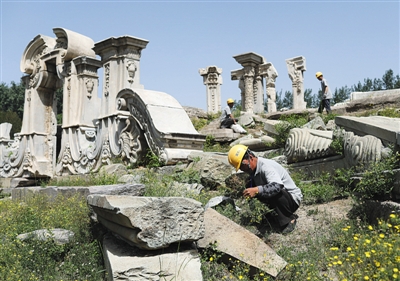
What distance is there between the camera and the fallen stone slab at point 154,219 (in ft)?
11.7

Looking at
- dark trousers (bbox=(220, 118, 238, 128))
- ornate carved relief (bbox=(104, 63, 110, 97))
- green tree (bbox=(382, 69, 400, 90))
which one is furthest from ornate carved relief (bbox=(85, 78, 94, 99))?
green tree (bbox=(382, 69, 400, 90))

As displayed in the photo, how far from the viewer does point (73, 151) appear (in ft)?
38.1

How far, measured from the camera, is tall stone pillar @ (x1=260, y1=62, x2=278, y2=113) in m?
24.9

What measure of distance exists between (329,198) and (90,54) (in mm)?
9156

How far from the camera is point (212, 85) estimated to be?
83.8 ft

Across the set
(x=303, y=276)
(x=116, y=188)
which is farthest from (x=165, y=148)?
(x=303, y=276)

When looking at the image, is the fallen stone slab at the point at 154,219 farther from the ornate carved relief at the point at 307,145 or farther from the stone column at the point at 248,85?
the stone column at the point at 248,85

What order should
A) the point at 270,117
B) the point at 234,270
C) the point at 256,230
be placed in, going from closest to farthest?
the point at 234,270 → the point at 256,230 → the point at 270,117

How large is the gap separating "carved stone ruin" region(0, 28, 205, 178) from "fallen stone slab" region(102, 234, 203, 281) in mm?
4382

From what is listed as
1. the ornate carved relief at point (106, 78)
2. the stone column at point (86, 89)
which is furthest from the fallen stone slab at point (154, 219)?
the stone column at point (86, 89)

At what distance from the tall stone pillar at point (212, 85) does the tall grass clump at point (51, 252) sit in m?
20.2

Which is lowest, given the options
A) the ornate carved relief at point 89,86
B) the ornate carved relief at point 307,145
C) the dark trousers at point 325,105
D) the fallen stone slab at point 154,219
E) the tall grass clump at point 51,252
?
the tall grass clump at point 51,252

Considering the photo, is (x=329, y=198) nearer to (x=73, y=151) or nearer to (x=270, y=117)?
(x=73, y=151)

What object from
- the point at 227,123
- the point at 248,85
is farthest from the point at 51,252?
the point at 248,85
